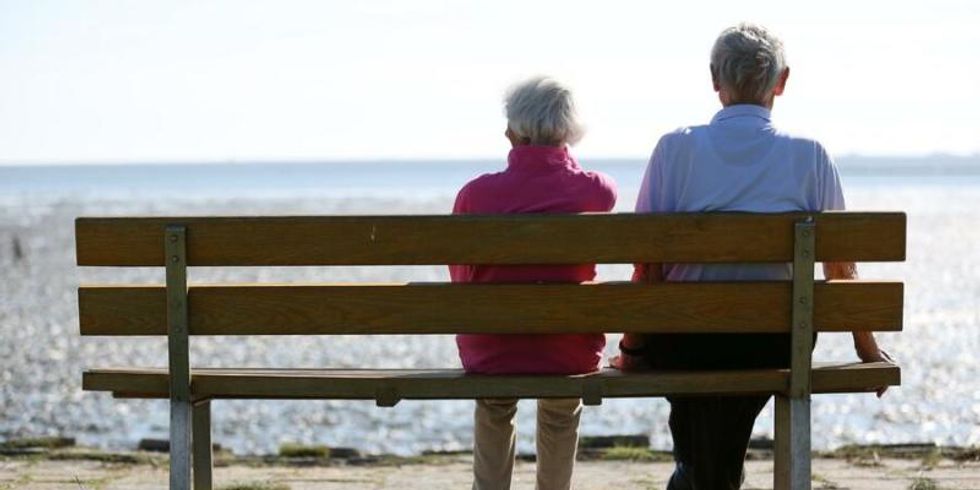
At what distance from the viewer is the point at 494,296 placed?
482 centimetres

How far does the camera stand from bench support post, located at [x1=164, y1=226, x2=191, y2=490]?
4801 mm

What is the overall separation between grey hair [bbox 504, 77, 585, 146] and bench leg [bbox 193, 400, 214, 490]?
145 cm

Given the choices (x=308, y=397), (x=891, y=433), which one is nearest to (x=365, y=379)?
(x=308, y=397)

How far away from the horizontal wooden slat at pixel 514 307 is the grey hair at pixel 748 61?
0.64 m

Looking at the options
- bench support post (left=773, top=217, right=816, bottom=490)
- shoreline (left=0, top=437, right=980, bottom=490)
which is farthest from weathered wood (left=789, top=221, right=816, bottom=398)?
shoreline (left=0, top=437, right=980, bottom=490)

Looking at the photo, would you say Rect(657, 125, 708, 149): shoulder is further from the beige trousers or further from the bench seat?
the beige trousers

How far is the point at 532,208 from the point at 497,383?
2.02 feet

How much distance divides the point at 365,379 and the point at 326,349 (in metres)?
12.1

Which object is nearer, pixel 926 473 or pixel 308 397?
pixel 308 397

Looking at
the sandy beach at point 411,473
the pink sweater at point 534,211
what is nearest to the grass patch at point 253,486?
the sandy beach at point 411,473

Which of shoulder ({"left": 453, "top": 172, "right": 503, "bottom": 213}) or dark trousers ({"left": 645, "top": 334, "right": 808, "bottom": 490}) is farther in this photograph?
shoulder ({"left": 453, "top": 172, "right": 503, "bottom": 213})

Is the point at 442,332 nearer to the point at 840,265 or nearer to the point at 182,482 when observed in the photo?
the point at 182,482

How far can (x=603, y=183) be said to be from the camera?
16.9 ft

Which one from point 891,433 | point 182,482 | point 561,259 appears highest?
point 561,259
